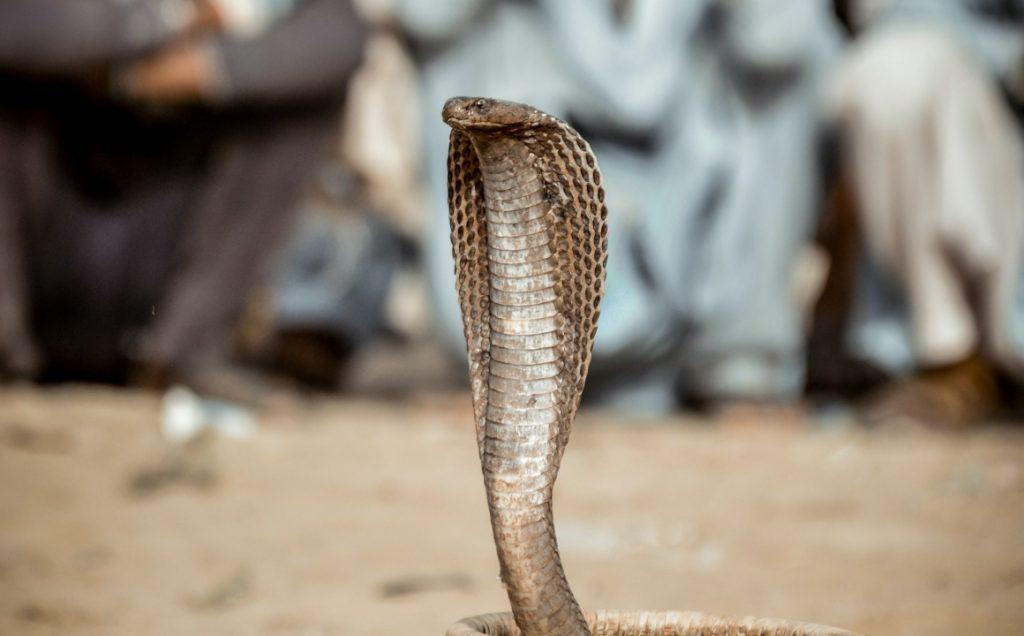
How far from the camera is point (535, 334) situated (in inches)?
53.5

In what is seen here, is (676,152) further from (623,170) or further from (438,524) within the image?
(438,524)

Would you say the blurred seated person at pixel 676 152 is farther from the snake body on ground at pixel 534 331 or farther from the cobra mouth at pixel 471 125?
the cobra mouth at pixel 471 125

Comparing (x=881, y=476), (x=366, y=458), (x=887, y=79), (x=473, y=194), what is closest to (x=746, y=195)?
(x=887, y=79)

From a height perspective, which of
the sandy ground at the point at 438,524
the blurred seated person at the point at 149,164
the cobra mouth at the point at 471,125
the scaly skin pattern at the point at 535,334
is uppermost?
the blurred seated person at the point at 149,164

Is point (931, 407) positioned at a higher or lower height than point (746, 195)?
lower

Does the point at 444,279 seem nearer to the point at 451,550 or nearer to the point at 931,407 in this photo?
the point at 931,407

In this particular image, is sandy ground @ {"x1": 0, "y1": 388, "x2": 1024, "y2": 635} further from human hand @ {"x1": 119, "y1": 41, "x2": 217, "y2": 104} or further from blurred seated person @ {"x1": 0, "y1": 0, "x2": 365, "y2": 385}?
human hand @ {"x1": 119, "y1": 41, "x2": 217, "y2": 104}

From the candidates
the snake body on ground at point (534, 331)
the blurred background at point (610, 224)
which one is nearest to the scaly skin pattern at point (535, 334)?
the snake body on ground at point (534, 331)

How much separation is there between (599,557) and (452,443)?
1.39 m

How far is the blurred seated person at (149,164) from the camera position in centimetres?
430

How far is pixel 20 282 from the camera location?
4.36m

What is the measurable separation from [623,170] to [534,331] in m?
3.38

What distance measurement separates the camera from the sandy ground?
7.74 feet

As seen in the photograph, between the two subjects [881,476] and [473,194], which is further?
[881,476]
